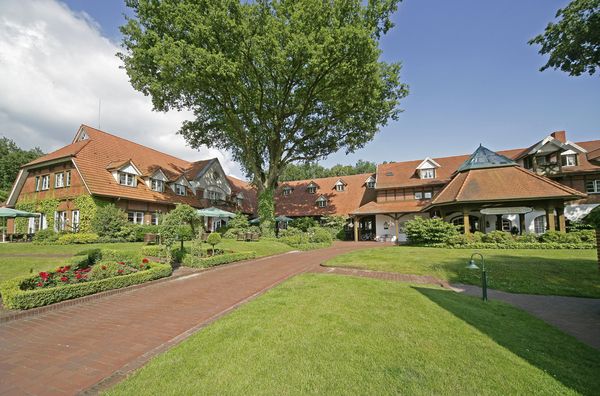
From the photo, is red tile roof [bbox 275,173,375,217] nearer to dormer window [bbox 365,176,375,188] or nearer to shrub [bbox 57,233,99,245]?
dormer window [bbox 365,176,375,188]

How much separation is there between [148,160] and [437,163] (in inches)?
1240

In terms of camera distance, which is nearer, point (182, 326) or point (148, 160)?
point (182, 326)

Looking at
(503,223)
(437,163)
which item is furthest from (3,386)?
(437,163)

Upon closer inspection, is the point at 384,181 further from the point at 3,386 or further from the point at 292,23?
the point at 3,386

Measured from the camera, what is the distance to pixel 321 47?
1652 cm

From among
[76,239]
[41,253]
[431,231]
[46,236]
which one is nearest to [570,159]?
[431,231]

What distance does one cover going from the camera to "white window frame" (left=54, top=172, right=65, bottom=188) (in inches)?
891

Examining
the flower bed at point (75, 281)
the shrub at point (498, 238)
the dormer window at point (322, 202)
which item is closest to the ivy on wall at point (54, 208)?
the flower bed at point (75, 281)

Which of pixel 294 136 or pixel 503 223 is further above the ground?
pixel 294 136

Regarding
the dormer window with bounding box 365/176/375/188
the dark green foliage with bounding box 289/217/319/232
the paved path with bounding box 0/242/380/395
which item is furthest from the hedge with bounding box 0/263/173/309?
the dormer window with bounding box 365/176/375/188

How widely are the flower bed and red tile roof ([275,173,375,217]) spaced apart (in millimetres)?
25024

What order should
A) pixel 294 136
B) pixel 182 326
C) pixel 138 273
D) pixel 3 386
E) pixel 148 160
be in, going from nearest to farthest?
pixel 3 386
pixel 182 326
pixel 138 273
pixel 294 136
pixel 148 160

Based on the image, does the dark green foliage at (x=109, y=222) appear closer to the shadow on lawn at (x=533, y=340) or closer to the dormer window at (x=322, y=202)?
the shadow on lawn at (x=533, y=340)

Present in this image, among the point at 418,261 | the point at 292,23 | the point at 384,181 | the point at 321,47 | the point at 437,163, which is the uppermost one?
the point at 292,23
